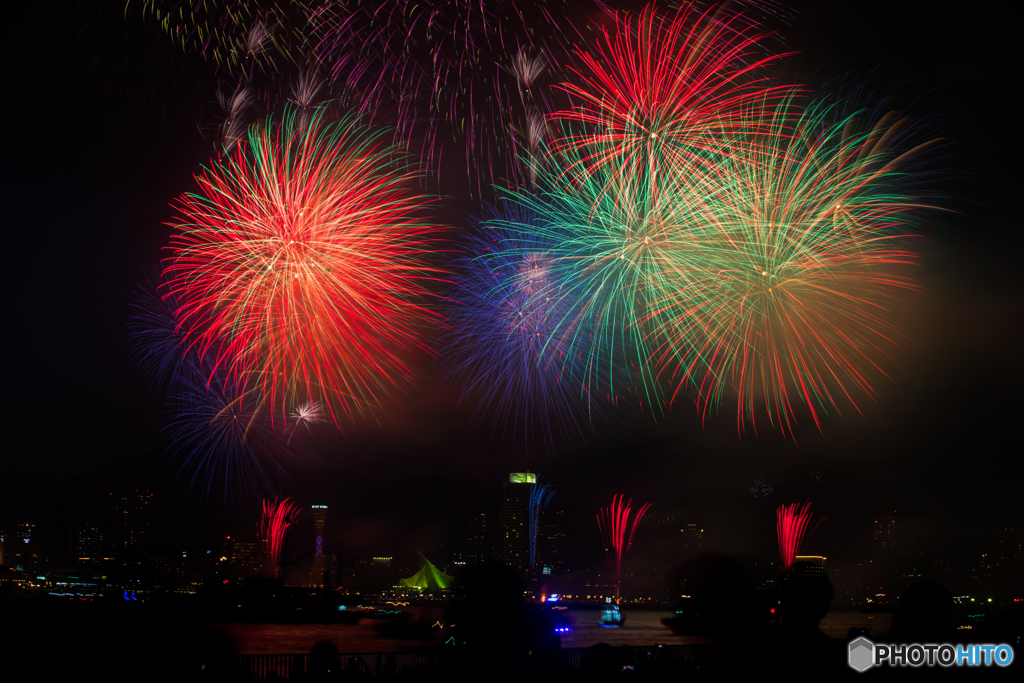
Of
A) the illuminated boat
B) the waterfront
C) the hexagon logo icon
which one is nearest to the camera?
the hexagon logo icon

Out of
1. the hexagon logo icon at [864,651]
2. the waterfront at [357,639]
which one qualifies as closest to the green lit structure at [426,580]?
the waterfront at [357,639]

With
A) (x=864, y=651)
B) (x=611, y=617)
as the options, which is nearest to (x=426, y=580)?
(x=611, y=617)

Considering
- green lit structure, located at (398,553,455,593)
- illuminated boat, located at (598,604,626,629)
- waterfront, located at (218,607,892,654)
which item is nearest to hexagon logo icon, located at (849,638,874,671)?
waterfront, located at (218,607,892,654)

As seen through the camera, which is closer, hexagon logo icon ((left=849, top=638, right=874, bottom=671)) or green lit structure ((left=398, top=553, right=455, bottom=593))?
hexagon logo icon ((left=849, top=638, right=874, bottom=671))

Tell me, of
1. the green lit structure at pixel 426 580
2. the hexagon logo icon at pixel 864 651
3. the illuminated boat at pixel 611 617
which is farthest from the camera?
the green lit structure at pixel 426 580

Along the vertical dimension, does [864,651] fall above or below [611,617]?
above

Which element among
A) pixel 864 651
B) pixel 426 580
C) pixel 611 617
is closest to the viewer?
pixel 864 651

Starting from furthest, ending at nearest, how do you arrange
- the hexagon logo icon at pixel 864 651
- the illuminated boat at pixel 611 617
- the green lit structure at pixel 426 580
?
1. the green lit structure at pixel 426 580
2. the illuminated boat at pixel 611 617
3. the hexagon logo icon at pixel 864 651

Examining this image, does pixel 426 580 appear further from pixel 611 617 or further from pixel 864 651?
pixel 864 651

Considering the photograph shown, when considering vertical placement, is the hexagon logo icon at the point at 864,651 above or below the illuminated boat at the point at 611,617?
above

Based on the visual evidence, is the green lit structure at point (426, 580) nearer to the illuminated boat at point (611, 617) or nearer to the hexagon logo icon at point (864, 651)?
the illuminated boat at point (611, 617)

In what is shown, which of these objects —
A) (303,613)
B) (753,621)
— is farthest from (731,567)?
(303,613)

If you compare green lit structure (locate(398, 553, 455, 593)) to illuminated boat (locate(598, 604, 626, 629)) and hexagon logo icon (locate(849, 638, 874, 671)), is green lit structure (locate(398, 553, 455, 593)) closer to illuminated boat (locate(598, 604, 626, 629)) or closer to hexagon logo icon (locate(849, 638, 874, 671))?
illuminated boat (locate(598, 604, 626, 629))
